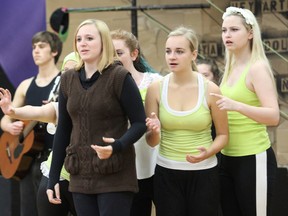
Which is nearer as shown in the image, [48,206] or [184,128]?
[184,128]

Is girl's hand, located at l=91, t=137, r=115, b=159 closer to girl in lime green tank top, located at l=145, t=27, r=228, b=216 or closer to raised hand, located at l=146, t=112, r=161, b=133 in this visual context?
raised hand, located at l=146, t=112, r=161, b=133

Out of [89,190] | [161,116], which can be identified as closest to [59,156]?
[89,190]

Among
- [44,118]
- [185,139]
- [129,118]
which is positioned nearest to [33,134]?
[44,118]

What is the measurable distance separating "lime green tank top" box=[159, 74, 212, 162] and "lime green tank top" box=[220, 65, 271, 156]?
6.0 inches

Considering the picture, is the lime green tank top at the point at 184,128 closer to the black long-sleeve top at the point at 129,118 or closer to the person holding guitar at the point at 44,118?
the black long-sleeve top at the point at 129,118

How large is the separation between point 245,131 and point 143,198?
73 centimetres

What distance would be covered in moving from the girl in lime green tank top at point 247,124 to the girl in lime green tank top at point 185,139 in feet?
0.38

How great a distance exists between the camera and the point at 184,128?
4.03m

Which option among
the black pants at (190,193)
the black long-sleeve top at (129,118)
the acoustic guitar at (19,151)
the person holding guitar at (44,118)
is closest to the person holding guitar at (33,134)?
the acoustic guitar at (19,151)

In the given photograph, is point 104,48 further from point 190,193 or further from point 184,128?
point 190,193

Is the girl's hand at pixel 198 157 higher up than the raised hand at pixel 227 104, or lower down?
lower down

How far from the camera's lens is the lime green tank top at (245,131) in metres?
4.09

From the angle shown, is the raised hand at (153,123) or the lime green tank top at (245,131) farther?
the lime green tank top at (245,131)

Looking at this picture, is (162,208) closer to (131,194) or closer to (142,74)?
(131,194)
